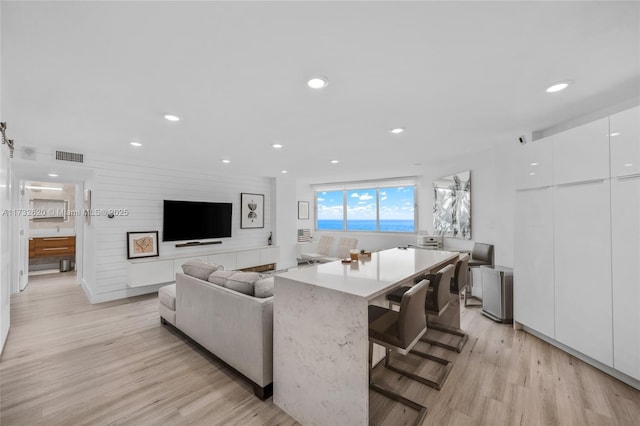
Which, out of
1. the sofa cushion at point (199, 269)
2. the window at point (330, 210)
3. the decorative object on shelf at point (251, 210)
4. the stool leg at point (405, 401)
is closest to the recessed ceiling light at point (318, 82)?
the stool leg at point (405, 401)

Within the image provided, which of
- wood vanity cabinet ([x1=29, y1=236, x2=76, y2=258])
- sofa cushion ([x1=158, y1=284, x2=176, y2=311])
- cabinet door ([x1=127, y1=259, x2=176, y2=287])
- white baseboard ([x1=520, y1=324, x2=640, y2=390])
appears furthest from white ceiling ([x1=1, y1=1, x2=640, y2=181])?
wood vanity cabinet ([x1=29, y1=236, x2=76, y2=258])

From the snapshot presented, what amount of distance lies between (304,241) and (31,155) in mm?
5653

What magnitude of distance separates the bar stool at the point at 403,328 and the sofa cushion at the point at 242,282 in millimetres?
1041

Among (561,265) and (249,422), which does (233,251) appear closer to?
(249,422)

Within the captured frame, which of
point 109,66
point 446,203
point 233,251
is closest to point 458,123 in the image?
point 446,203

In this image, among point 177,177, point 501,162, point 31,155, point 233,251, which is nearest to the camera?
point 31,155

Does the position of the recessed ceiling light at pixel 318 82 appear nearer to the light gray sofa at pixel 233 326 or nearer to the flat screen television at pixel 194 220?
the light gray sofa at pixel 233 326

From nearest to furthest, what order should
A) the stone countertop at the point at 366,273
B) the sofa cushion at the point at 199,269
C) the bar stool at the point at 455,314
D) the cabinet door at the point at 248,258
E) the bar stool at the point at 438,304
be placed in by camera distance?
the stone countertop at the point at 366,273, the bar stool at the point at 438,304, the bar stool at the point at 455,314, the sofa cushion at the point at 199,269, the cabinet door at the point at 248,258

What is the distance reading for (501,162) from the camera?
163 inches

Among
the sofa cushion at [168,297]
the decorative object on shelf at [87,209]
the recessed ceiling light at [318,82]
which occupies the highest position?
the recessed ceiling light at [318,82]

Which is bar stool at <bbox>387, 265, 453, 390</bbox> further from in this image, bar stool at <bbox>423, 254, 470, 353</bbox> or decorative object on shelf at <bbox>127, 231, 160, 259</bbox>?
decorative object on shelf at <bbox>127, 231, 160, 259</bbox>

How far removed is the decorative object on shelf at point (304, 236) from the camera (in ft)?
25.6

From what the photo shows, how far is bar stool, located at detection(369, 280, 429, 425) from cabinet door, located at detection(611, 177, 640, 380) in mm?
1673

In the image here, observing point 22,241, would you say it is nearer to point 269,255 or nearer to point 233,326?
point 269,255
